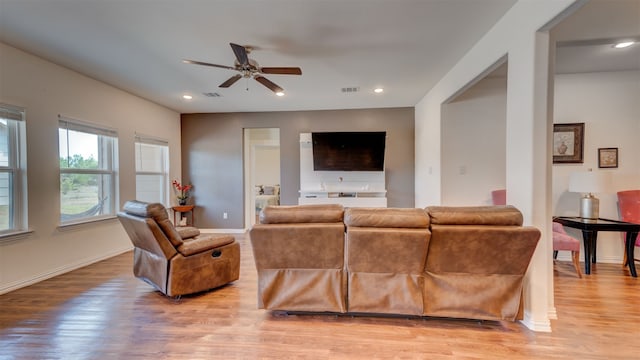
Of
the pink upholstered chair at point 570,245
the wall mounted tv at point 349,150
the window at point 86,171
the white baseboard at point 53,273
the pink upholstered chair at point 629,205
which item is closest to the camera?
the white baseboard at point 53,273

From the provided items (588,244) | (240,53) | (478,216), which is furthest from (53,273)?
(588,244)

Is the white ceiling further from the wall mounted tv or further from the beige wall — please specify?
the beige wall

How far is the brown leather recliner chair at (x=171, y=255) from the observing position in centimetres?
250

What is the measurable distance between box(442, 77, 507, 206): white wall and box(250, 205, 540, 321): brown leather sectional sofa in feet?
6.26

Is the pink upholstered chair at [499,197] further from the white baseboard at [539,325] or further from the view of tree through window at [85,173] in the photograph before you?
the view of tree through window at [85,173]

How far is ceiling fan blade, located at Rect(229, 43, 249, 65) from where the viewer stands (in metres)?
2.34

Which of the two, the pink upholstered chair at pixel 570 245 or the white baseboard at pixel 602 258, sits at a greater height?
the pink upholstered chair at pixel 570 245

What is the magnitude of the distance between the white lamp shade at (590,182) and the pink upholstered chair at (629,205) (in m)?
0.52

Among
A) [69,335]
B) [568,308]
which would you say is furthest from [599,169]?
[69,335]

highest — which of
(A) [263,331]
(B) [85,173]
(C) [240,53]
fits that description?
(C) [240,53]

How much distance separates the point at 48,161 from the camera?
3.23 meters

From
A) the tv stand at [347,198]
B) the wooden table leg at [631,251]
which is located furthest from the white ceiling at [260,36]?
the wooden table leg at [631,251]

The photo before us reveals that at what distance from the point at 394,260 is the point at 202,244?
191cm

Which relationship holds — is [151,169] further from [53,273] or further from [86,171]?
[53,273]
